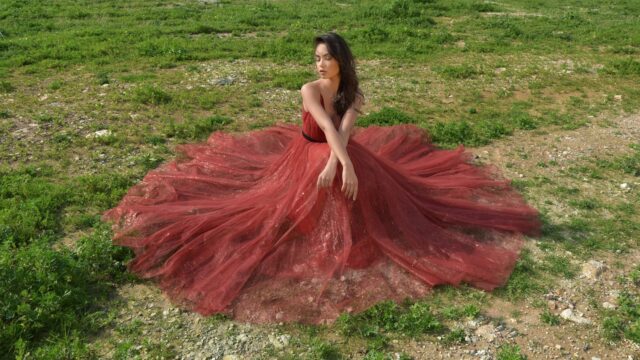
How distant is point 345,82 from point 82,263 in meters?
2.41

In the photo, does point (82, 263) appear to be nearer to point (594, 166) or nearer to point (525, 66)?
point (594, 166)

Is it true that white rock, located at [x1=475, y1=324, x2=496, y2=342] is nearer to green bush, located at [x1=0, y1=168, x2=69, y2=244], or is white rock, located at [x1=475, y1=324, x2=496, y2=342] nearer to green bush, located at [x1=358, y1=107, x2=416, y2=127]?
green bush, located at [x1=0, y1=168, x2=69, y2=244]

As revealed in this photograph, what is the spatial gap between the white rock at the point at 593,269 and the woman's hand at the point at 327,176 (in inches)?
82.6

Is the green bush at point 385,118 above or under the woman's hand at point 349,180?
under

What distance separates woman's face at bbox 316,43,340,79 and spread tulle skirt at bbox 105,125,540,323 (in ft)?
1.95

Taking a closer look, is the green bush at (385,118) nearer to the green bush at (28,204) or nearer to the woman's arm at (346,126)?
the woman's arm at (346,126)

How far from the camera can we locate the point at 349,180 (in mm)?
4020

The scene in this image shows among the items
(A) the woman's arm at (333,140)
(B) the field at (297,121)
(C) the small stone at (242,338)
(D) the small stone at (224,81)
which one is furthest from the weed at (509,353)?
(D) the small stone at (224,81)

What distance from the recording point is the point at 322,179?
4047mm

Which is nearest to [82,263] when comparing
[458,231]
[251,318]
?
[251,318]

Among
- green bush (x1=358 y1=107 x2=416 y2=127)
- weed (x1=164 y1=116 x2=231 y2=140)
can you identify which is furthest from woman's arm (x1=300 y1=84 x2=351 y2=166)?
green bush (x1=358 y1=107 x2=416 y2=127)

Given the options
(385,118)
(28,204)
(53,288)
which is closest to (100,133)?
(28,204)

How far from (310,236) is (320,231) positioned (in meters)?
0.09

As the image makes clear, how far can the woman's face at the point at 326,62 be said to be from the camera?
4.14m
